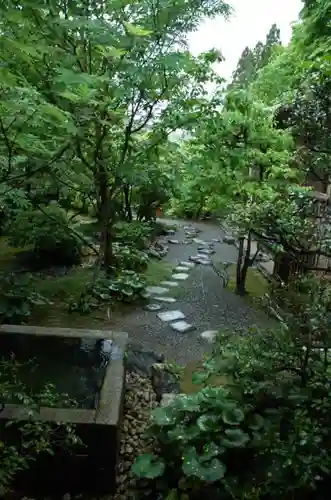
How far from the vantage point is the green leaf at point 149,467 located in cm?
198

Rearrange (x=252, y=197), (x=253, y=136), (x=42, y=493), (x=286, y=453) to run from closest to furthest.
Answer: (x=286, y=453) → (x=42, y=493) → (x=253, y=136) → (x=252, y=197)

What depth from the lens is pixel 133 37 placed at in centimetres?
278

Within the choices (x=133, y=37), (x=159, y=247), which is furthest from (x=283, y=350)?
(x=159, y=247)

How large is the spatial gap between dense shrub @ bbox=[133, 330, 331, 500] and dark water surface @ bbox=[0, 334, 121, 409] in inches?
23.0

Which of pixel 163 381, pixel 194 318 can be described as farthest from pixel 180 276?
pixel 163 381

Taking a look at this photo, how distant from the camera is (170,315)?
450cm

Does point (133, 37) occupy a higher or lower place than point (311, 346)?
higher

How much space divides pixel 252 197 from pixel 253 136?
0.73m

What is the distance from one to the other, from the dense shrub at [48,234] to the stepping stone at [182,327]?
4.86 feet

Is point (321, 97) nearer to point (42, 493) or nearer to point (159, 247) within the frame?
point (42, 493)

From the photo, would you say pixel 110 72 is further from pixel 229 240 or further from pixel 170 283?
A: pixel 229 240

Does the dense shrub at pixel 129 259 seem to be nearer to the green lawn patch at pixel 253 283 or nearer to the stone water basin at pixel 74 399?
the green lawn patch at pixel 253 283

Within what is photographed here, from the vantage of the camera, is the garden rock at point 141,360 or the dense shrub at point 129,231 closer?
the garden rock at point 141,360

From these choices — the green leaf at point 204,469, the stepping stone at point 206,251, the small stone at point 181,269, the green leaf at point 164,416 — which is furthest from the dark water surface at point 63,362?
the stepping stone at point 206,251
